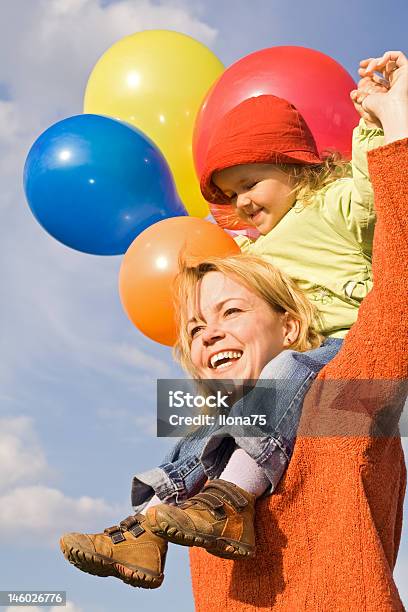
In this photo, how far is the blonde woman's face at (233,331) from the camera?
2.16 m

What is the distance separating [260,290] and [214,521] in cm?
69

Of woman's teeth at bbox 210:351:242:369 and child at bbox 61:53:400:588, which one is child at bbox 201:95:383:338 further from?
woman's teeth at bbox 210:351:242:369

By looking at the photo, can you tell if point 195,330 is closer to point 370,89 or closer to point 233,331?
point 233,331

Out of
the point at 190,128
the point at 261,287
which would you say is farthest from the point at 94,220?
the point at 261,287

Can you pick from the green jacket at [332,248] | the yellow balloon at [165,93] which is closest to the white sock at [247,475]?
the green jacket at [332,248]

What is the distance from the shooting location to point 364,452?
6.07ft

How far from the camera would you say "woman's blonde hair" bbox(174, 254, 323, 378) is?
2.25 meters

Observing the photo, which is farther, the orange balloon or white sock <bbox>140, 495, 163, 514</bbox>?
the orange balloon

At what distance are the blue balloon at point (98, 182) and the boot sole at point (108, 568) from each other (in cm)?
166

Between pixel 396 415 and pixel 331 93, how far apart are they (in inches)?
58.2

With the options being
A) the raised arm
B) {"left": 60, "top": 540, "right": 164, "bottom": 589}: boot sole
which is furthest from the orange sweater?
{"left": 60, "top": 540, "right": 164, "bottom": 589}: boot sole

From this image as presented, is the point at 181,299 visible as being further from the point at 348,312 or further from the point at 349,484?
the point at 349,484

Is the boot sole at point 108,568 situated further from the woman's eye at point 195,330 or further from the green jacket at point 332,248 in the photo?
the green jacket at point 332,248

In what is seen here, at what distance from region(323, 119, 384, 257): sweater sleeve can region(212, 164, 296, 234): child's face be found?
6.4 inches
